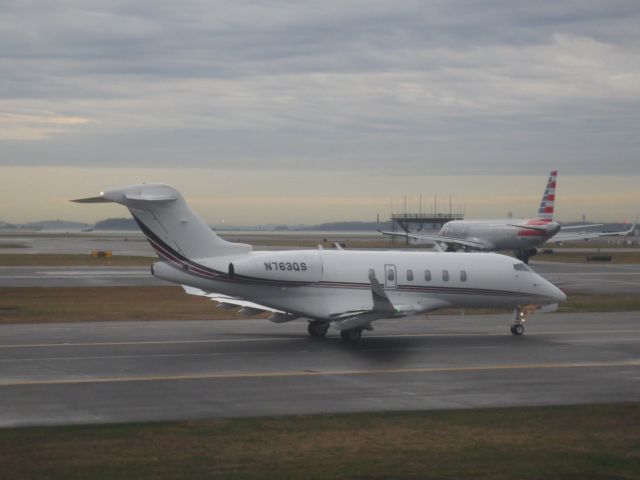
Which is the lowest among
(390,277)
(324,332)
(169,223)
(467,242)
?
(324,332)

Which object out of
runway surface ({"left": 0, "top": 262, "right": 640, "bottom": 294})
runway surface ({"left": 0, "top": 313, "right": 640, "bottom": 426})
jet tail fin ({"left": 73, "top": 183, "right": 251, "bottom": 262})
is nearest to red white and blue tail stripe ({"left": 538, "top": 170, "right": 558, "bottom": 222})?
runway surface ({"left": 0, "top": 262, "right": 640, "bottom": 294})

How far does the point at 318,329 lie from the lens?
→ 29469 millimetres

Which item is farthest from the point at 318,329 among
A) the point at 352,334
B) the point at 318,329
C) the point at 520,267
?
the point at 520,267

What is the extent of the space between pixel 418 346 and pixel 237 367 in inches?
276

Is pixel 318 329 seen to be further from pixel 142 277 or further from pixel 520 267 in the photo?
pixel 142 277

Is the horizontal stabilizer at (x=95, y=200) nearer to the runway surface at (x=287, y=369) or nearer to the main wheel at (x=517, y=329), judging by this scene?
the runway surface at (x=287, y=369)

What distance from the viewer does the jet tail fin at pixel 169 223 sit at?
2647 cm

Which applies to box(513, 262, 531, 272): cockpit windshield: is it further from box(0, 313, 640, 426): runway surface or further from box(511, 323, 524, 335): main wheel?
box(0, 313, 640, 426): runway surface

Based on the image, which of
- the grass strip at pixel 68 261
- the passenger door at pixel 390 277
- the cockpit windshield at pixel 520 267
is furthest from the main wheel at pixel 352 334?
the grass strip at pixel 68 261

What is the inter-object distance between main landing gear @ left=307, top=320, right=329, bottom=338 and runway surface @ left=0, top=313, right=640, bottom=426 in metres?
0.33

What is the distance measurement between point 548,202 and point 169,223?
210 ft

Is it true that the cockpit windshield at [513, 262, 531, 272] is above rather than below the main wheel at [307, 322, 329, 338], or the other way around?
above

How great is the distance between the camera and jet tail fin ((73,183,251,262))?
26.5 metres

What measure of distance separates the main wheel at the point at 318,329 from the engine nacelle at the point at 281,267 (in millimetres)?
2029
